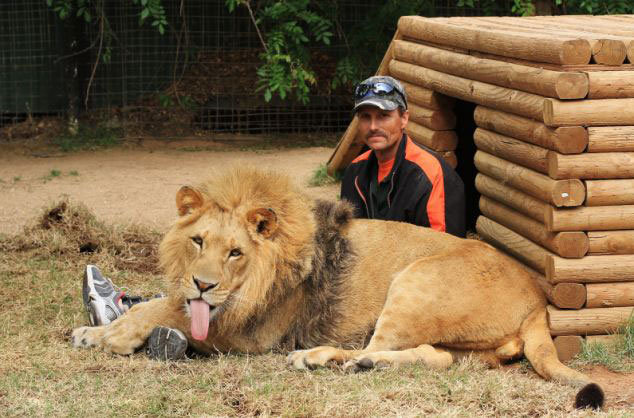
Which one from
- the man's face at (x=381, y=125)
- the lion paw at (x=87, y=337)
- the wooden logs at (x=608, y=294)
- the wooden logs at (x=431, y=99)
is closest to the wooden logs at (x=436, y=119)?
the wooden logs at (x=431, y=99)

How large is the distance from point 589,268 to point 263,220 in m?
1.80

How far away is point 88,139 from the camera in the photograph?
518 inches

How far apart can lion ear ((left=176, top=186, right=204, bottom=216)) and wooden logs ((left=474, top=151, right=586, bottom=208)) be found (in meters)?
1.87

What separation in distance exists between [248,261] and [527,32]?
2386 mm

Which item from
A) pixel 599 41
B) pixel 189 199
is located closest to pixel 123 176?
pixel 189 199

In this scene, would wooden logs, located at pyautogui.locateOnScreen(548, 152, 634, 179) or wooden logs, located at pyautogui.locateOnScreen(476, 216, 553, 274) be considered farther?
wooden logs, located at pyautogui.locateOnScreen(476, 216, 553, 274)

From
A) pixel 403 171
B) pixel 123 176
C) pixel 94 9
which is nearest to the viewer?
pixel 403 171

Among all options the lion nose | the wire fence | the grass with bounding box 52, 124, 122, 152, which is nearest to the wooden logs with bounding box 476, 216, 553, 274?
the lion nose

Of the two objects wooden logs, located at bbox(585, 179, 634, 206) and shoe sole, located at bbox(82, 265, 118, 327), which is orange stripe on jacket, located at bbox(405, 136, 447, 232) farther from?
shoe sole, located at bbox(82, 265, 118, 327)

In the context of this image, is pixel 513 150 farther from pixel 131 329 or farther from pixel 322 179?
pixel 322 179

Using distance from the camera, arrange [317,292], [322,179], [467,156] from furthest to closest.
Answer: [322,179] → [467,156] → [317,292]

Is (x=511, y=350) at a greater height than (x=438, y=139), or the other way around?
(x=438, y=139)

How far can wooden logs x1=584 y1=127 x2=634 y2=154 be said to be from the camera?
509 centimetres

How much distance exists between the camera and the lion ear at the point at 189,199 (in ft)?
16.8
